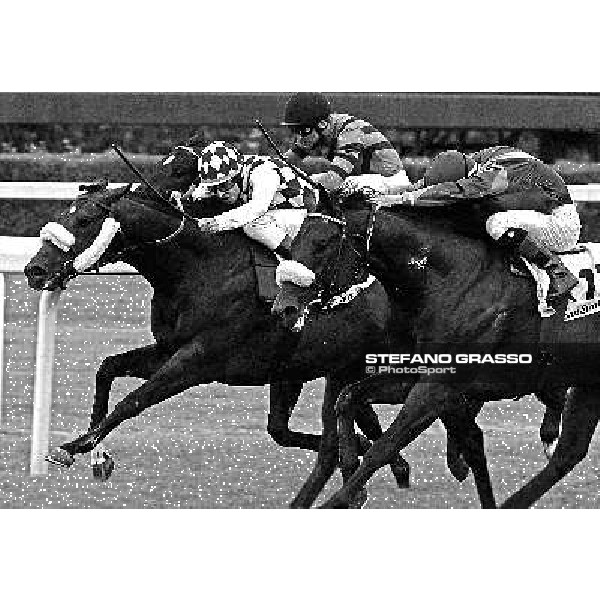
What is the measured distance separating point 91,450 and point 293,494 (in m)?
1.14

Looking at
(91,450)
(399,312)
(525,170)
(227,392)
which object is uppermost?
(525,170)

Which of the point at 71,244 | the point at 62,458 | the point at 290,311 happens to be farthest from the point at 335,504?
the point at 71,244

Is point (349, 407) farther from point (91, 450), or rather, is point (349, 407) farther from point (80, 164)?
point (80, 164)

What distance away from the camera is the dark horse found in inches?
339

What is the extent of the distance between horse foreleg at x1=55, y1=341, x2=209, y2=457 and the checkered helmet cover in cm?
68

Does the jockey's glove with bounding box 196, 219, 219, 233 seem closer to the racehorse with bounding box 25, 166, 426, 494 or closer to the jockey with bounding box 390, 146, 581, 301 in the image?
the racehorse with bounding box 25, 166, 426, 494

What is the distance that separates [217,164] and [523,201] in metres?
1.26

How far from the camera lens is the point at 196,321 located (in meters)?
9.34

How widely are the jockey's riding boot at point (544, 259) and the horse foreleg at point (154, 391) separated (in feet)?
4.48

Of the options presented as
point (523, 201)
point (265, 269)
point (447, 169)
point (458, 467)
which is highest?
point (447, 169)

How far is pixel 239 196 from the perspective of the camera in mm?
9328

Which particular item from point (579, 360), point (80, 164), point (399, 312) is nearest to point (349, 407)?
point (399, 312)

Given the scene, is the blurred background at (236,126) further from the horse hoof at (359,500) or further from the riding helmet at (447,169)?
the horse hoof at (359,500)

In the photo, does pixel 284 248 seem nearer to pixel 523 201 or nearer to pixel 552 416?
pixel 523 201
